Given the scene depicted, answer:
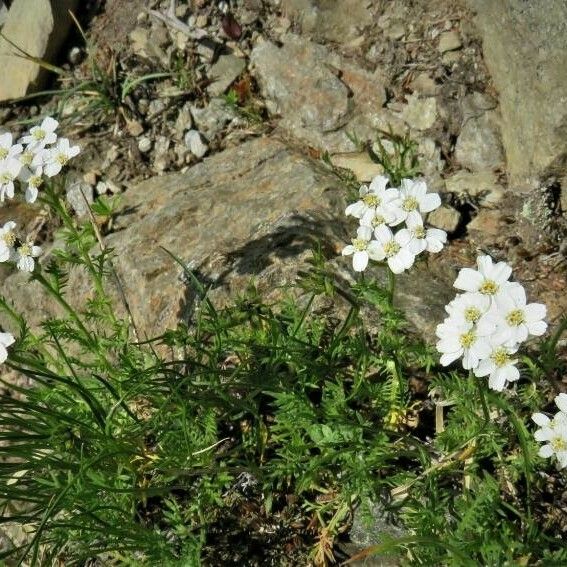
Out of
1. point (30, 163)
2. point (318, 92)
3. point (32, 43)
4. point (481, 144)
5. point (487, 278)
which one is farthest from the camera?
point (32, 43)

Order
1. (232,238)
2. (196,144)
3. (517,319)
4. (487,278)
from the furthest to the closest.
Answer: (196,144)
(232,238)
(487,278)
(517,319)

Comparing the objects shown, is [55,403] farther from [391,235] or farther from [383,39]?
[383,39]

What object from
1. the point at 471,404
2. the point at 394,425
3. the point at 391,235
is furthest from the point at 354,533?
the point at 391,235

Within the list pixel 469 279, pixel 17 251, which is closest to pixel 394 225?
pixel 469 279

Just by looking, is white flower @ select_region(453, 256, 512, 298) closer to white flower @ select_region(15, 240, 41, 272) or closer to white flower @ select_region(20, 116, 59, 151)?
white flower @ select_region(15, 240, 41, 272)

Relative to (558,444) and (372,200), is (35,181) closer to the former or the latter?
(372,200)

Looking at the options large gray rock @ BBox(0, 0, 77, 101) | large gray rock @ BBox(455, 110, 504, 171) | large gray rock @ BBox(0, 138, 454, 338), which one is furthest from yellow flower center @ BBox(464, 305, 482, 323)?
large gray rock @ BBox(0, 0, 77, 101)

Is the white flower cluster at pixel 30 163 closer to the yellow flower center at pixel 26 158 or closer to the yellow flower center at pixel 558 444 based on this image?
the yellow flower center at pixel 26 158
